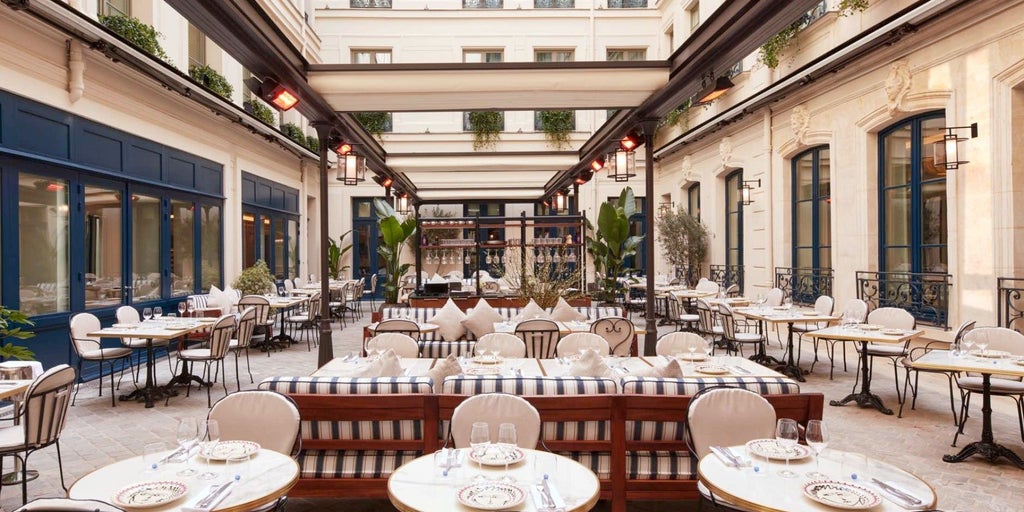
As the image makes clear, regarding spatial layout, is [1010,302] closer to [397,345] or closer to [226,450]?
[397,345]

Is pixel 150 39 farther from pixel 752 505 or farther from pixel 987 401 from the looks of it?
pixel 987 401

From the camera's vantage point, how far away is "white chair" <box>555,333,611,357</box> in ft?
17.0

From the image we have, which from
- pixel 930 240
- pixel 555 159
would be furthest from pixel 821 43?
pixel 555 159

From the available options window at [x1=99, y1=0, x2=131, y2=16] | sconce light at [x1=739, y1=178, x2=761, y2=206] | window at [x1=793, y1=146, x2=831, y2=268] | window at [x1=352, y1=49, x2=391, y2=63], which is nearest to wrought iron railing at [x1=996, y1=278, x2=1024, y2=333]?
window at [x1=793, y1=146, x2=831, y2=268]

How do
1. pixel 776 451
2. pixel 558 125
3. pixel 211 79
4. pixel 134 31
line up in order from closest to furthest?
pixel 776 451
pixel 134 31
pixel 211 79
pixel 558 125

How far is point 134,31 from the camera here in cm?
766

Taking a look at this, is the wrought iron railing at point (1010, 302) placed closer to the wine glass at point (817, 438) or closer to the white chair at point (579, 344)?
the white chair at point (579, 344)

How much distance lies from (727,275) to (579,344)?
8.89 m

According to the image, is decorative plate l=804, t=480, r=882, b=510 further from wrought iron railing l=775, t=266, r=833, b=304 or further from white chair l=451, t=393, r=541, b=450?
wrought iron railing l=775, t=266, r=833, b=304

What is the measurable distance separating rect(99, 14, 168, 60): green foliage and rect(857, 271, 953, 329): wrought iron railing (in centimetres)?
980

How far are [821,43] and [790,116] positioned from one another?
133 cm

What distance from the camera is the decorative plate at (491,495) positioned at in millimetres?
2025

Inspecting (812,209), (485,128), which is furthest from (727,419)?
(485,128)

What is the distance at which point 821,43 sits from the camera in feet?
30.7
